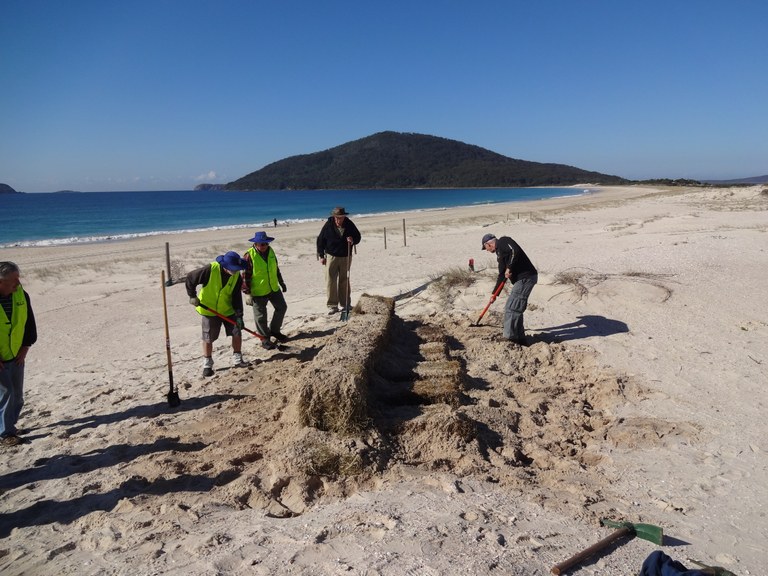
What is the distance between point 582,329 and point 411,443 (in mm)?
4625

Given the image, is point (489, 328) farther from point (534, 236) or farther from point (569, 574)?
point (534, 236)

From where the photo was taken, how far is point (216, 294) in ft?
22.4

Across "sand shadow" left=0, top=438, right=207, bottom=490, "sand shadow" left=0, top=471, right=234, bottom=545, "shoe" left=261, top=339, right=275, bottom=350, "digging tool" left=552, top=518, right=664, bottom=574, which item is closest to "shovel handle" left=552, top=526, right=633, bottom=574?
"digging tool" left=552, top=518, right=664, bottom=574

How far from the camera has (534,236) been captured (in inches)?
806

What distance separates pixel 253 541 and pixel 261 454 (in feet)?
4.46

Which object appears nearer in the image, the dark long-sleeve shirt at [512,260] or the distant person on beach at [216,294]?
the distant person on beach at [216,294]

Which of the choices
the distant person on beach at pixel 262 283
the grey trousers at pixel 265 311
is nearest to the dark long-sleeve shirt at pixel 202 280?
the distant person on beach at pixel 262 283

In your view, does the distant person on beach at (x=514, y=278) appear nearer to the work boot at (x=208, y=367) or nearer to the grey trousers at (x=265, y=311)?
the grey trousers at (x=265, y=311)

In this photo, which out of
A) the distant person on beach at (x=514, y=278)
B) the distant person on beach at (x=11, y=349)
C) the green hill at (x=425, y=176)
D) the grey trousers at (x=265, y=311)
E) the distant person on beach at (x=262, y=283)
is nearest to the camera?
the distant person on beach at (x=11, y=349)

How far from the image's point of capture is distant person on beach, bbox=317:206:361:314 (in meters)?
9.66

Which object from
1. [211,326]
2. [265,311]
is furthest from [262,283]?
[211,326]

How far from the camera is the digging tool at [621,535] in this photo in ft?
10.4

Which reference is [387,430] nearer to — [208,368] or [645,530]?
[645,530]

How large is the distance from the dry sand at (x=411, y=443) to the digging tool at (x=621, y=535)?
51 mm
